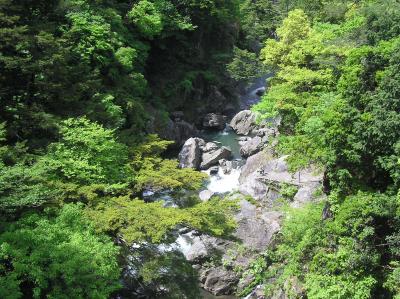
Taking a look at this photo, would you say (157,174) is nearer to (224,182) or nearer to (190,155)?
Answer: (224,182)

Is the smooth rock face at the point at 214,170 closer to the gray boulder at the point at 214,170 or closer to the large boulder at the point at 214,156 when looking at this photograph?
the gray boulder at the point at 214,170

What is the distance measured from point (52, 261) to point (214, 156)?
19.9 meters

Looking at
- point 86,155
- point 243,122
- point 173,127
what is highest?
point 86,155

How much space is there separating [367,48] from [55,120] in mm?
13303

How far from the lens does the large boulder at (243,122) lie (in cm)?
3719

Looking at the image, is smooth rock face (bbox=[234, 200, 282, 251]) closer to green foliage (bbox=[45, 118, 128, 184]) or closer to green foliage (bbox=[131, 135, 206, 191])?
green foliage (bbox=[131, 135, 206, 191])

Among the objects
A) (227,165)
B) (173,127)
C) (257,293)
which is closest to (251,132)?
(227,165)

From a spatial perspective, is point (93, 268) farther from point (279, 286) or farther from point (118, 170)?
point (279, 286)

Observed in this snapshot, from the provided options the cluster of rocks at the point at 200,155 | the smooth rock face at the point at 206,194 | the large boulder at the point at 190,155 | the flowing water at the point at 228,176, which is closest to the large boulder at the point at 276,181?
the flowing water at the point at 228,176

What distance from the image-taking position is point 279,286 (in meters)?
18.4

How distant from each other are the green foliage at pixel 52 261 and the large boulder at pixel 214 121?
82.6ft

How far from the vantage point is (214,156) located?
31.4 m

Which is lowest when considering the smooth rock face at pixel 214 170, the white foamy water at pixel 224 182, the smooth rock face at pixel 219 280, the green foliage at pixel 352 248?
the smooth rock face at pixel 219 280

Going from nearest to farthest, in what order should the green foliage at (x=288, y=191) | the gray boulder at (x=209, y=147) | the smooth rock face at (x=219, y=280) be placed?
the smooth rock face at (x=219, y=280) → the green foliage at (x=288, y=191) → the gray boulder at (x=209, y=147)
